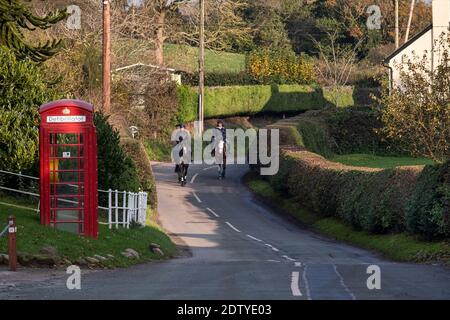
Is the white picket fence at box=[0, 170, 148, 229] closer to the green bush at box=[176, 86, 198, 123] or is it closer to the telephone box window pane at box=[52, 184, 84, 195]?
the telephone box window pane at box=[52, 184, 84, 195]

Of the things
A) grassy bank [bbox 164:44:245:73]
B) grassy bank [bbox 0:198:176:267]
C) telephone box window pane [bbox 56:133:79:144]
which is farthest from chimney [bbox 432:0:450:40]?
telephone box window pane [bbox 56:133:79:144]

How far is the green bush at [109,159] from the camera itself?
2709cm

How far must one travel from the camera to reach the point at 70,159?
71.6 ft

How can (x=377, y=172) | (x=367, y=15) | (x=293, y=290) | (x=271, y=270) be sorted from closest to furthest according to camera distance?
(x=293, y=290) < (x=271, y=270) < (x=377, y=172) < (x=367, y=15)

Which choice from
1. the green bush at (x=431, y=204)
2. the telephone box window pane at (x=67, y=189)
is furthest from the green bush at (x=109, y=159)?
the green bush at (x=431, y=204)

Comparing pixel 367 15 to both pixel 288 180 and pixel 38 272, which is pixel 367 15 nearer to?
pixel 288 180

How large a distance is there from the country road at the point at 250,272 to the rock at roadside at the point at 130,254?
609 millimetres

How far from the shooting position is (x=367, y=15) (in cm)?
9050

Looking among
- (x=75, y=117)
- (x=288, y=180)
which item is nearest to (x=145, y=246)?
(x=75, y=117)

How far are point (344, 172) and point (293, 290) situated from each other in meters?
18.5

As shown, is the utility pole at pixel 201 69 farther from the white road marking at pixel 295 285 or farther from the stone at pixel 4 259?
the white road marking at pixel 295 285

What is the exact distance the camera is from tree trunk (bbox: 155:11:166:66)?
64156mm

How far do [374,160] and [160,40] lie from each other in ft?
56.4

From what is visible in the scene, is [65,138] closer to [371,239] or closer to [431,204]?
[431,204]
